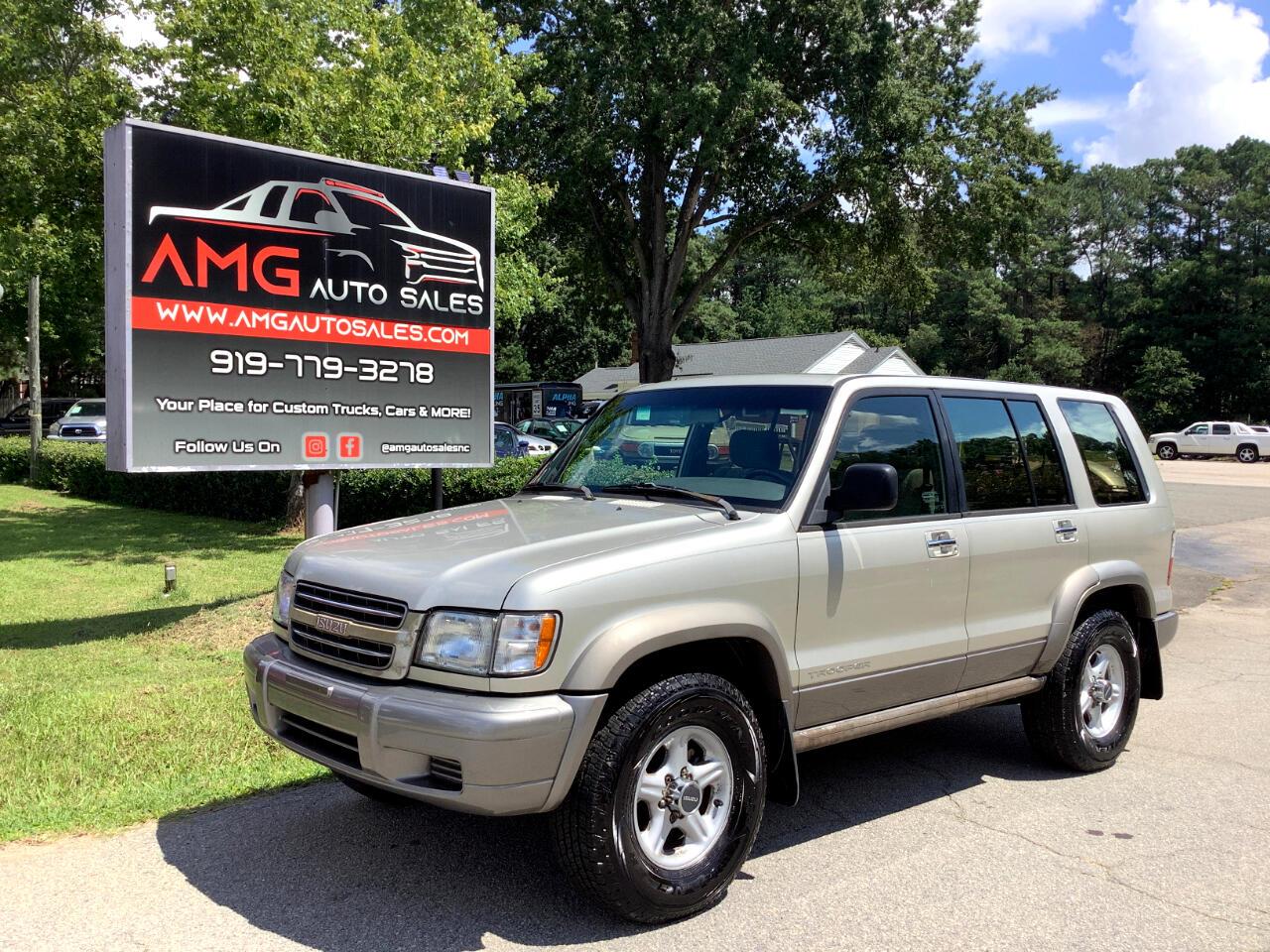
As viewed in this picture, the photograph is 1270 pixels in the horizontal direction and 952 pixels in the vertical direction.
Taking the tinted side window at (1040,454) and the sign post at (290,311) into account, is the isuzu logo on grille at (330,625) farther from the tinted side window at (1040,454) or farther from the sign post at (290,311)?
the sign post at (290,311)

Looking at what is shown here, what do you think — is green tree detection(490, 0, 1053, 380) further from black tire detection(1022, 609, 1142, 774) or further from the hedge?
black tire detection(1022, 609, 1142, 774)

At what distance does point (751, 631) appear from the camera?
3.74m

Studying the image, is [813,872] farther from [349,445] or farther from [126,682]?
[349,445]

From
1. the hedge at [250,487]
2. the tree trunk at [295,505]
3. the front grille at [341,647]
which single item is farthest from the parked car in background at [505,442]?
the front grille at [341,647]

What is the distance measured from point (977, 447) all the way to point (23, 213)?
13.2 meters

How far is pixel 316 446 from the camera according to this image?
7910 millimetres

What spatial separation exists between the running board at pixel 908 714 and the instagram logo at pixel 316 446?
511cm

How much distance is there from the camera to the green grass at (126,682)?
15.8 feet

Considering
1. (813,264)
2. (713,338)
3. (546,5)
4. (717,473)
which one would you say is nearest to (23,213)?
(546,5)

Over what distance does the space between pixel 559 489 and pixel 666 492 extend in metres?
0.73

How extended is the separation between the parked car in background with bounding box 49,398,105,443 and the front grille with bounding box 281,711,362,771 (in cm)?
3175

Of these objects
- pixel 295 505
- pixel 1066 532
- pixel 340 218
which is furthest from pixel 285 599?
pixel 295 505

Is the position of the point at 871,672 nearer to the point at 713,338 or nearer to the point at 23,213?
the point at 23,213

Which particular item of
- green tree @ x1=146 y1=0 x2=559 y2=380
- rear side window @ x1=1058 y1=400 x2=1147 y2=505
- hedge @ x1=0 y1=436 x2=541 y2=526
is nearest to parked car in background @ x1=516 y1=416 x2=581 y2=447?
hedge @ x1=0 y1=436 x2=541 y2=526
